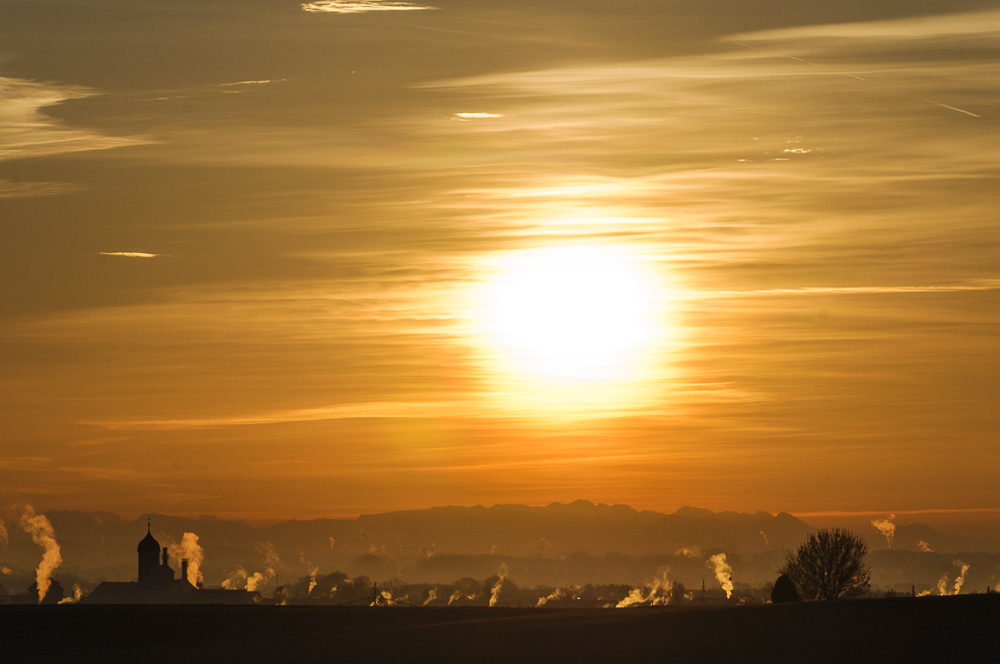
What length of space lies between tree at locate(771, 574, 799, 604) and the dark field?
749 inches

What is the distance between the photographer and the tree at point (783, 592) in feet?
407

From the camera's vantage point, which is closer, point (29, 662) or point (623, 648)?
point (623, 648)

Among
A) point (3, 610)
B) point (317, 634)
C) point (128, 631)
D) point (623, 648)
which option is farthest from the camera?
point (3, 610)

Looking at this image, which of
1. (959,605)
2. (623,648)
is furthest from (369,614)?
(959,605)

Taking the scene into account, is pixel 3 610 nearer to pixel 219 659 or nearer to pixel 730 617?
pixel 219 659

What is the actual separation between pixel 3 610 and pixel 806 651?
294ft

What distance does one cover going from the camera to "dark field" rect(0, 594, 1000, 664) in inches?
3179

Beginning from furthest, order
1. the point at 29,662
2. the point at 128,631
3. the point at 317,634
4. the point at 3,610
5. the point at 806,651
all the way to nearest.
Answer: the point at 3,610
the point at 128,631
the point at 317,634
the point at 29,662
the point at 806,651

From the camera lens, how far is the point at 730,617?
9919cm

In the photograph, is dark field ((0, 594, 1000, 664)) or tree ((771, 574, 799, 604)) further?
tree ((771, 574, 799, 604))

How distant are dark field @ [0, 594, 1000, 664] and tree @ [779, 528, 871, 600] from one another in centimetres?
3926

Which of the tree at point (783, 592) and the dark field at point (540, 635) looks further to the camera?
Result: the tree at point (783, 592)

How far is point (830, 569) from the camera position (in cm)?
14312

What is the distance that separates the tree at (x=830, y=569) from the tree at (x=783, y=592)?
664 inches
